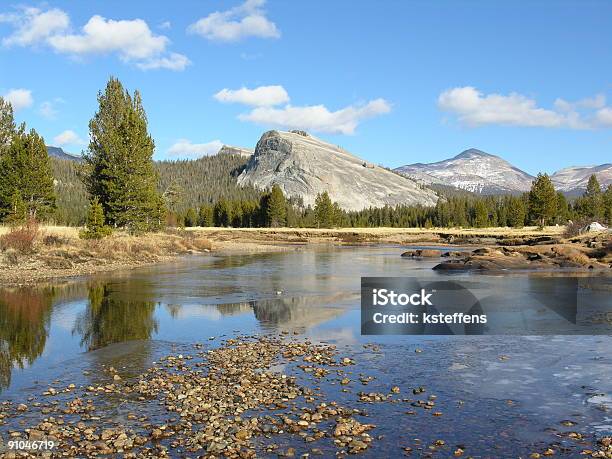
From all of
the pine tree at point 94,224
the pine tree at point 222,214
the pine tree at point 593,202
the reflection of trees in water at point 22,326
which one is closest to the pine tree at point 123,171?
the pine tree at point 94,224

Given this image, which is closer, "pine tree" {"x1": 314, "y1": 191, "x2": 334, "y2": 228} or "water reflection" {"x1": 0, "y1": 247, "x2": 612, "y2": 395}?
"water reflection" {"x1": 0, "y1": 247, "x2": 612, "y2": 395}

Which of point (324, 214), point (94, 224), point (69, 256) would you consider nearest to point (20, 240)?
point (69, 256)

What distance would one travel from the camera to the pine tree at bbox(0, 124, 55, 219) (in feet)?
197

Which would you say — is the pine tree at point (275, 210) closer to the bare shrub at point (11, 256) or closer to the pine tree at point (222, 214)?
the pine tree at point (222, 214)

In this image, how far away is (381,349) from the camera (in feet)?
59.2

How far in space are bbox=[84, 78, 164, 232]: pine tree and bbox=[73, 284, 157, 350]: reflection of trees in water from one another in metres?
32.4

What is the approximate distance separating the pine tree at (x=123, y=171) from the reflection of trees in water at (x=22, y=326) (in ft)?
101

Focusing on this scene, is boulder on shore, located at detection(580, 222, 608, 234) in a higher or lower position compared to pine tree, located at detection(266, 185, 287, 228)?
lower

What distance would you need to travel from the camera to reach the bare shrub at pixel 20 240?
42500mm

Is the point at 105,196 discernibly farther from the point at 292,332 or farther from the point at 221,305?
the point at 292,332

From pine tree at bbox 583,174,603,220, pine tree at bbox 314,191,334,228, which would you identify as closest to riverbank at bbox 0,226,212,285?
pine tree at bbox 314,191,334,228

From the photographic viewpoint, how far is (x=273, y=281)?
3869 cm

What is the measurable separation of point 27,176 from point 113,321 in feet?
153

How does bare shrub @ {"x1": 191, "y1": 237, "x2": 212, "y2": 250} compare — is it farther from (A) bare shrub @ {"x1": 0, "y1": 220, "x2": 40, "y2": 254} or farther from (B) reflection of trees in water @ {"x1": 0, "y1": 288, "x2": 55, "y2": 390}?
(B) reflection of trees in water @ {"x1": 0, "y1": 288, "x2": 55, "y2": 390}
